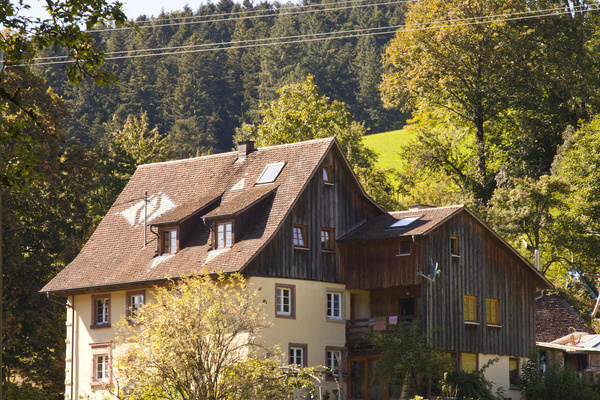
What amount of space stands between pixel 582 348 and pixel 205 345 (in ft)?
77.7

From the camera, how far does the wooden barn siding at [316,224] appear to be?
37.6 metres

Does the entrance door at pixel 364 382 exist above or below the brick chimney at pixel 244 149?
below

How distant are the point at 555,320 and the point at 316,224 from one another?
56.8ft

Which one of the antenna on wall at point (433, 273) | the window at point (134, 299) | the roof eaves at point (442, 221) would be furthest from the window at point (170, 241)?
the antenna on wall at point (433, 273)

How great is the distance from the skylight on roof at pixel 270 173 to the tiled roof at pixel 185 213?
25cm

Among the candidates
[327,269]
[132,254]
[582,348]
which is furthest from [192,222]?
[582,348]

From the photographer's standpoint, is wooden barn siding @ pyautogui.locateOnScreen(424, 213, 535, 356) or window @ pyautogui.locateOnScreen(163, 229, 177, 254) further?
window @ pyautogui.locateOnScreen(163, 229, 177, 254)

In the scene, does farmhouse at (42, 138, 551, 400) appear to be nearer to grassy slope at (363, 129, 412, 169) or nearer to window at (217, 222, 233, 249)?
window at (217, 222, 233, 249)

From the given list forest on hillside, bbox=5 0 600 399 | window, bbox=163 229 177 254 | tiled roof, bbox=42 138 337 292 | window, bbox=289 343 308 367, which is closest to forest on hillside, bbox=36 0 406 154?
forest on hillside, bbox=5 0 600 399

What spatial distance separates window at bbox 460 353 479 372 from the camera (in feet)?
132

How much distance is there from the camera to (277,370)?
28.0 metres

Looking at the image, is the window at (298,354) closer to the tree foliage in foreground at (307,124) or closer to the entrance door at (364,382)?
the entrance door at (364,382)

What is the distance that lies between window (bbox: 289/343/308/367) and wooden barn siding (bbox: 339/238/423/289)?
12.0ft

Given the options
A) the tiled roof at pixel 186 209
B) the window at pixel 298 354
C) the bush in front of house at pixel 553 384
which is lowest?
the bush in front of house at pixel 553 384
